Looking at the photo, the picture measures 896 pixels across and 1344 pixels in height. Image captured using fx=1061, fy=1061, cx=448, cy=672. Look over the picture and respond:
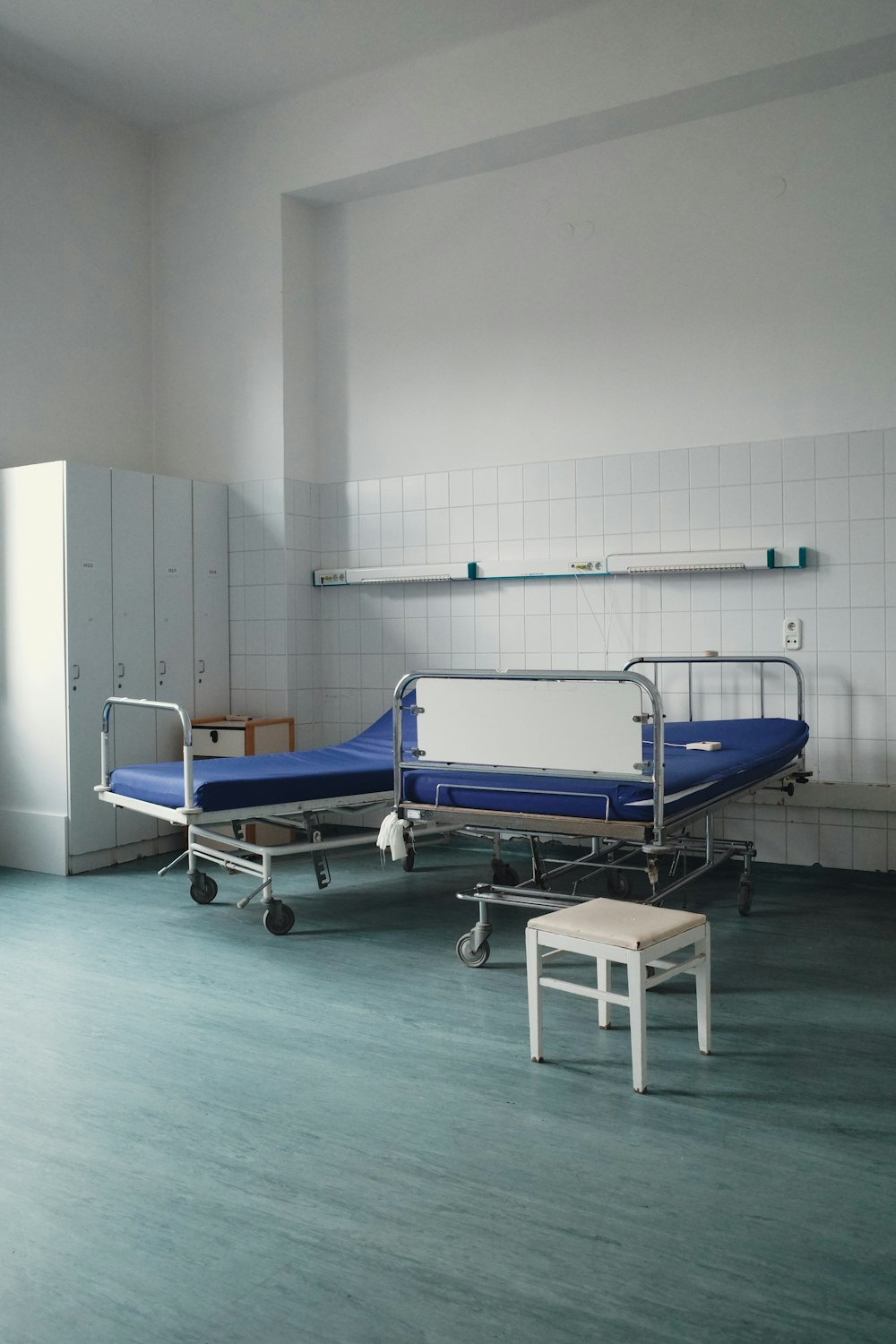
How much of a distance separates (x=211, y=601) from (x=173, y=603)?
0.36 meters

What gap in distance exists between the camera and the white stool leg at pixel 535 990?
317 cm

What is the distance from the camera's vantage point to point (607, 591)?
6.16 meters

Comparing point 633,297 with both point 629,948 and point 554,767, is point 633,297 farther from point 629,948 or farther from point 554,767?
point 629,948

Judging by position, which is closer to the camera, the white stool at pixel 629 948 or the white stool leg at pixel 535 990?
the white stool at pixel 629 948

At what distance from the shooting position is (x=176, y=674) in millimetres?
6715

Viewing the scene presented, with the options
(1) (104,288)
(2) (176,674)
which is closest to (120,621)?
(2) (176,674)

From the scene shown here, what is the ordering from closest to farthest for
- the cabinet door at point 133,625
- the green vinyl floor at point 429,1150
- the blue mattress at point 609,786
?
1. the green vinyl floor at point 429,1150
2. the blue mattress at point 609,786
3. the cabinet door at point 133,625

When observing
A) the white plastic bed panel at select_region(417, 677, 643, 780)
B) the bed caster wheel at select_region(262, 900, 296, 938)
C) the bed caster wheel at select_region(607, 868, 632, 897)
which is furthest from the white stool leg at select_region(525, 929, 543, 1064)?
the bed caster wheel at select_region(607, 868, 632, 897)

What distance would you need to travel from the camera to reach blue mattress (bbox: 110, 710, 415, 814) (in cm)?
449

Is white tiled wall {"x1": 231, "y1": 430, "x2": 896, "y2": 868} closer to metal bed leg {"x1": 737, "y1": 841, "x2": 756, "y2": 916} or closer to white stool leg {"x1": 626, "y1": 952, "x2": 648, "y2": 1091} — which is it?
metal bed leg {"x1": 737, "y1": 841, "x2": 756, "y2": 916}

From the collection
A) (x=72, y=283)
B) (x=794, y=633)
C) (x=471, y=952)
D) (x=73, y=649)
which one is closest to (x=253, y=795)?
(x=471, y=952)

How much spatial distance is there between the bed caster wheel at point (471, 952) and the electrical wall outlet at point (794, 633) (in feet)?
8.41

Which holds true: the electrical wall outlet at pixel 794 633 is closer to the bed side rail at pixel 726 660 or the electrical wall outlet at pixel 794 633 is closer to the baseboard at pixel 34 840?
the bed side rail at pixel 726 660

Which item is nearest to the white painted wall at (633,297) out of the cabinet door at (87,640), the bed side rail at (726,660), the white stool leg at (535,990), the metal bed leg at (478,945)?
the bed side rail at (726,660)
